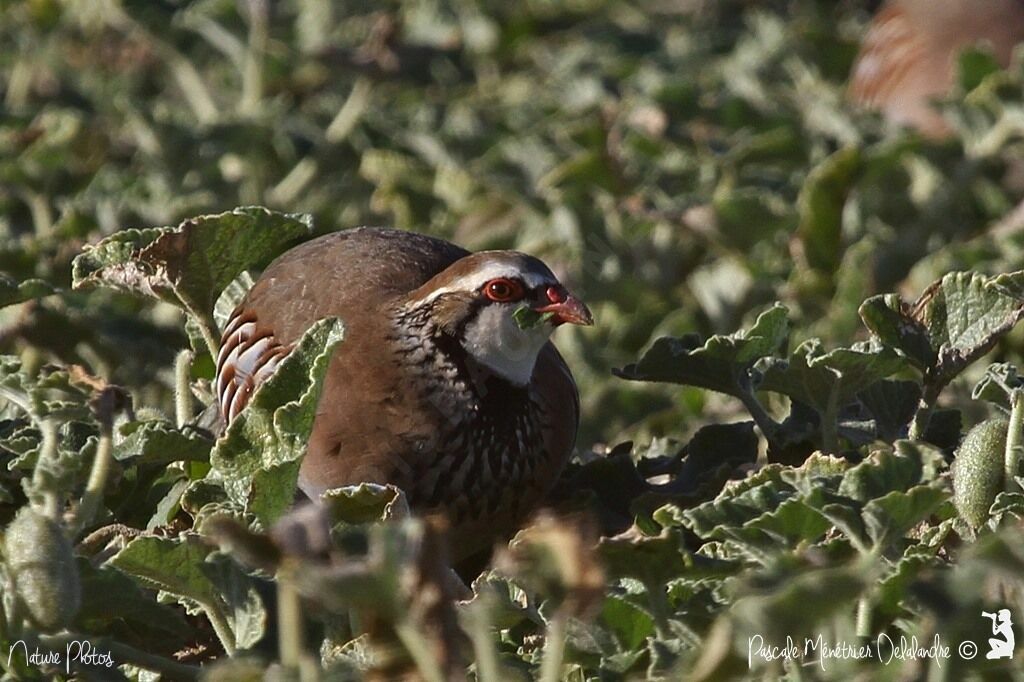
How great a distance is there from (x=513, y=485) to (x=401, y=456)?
0.67ft

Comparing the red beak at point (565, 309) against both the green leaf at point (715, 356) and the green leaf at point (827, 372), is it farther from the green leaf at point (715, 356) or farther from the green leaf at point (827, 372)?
the green leaf at point (827, 372)

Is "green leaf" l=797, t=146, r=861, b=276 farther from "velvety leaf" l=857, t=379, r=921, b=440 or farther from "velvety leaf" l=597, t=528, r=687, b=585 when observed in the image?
"velvety leaf" l=597, t=528, r=687, b=585

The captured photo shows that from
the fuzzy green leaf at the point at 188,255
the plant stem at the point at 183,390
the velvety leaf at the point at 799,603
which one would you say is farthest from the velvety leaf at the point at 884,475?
the plant stem at the point at 183,390

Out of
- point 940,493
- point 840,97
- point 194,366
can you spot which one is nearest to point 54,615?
point 940,493

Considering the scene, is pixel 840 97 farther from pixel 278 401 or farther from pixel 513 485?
pixel 278 401

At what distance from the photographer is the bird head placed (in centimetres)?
283

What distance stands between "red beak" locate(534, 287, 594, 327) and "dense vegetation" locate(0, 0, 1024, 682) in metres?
0.11

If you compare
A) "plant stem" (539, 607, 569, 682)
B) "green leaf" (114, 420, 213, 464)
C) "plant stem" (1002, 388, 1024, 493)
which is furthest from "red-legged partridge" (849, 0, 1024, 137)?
"plant stem" (539, 607, 569, 682)

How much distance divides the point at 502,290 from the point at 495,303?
24mm

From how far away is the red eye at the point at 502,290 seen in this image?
9.25 ft

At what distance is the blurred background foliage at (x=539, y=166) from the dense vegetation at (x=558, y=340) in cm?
2

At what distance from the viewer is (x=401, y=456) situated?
2.70 m

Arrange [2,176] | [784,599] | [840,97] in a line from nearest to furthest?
[784,599]
[2,176]
[840,97]

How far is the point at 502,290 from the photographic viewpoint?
2.83 m
